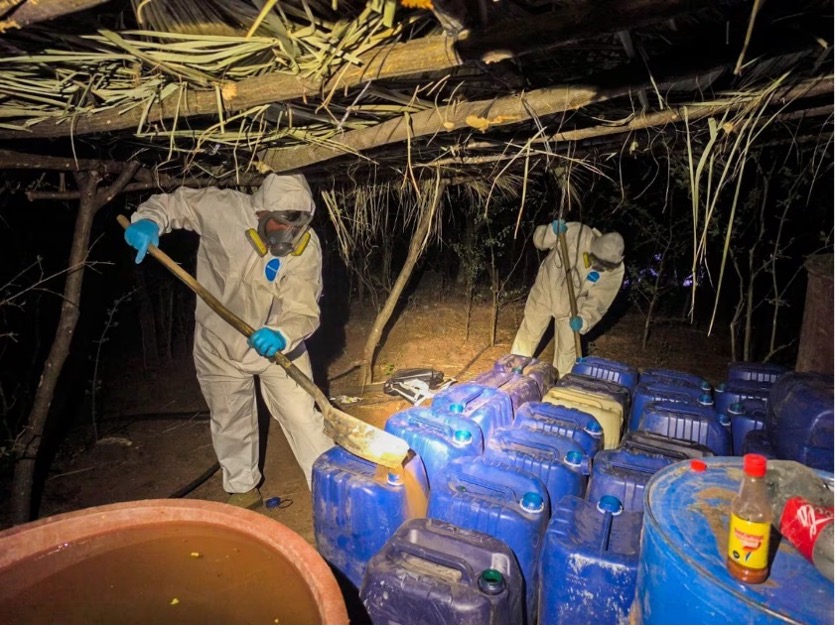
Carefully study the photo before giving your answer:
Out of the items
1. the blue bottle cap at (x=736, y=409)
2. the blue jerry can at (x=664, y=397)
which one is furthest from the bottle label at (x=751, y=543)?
the blue bottle cap at (x=736, y=409)

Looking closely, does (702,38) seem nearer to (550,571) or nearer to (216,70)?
(216,70)

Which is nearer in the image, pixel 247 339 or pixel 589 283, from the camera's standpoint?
pixel 247 339

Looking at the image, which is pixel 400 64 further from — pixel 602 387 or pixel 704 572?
pixel 602 387

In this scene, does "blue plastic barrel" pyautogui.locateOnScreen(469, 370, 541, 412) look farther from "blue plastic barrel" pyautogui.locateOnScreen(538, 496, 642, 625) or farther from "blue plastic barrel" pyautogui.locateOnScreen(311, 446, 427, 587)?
"blue plastic barrel" pyautogui.locateOnScreen(538, 496, 642, 625)

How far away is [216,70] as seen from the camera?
1.76 m

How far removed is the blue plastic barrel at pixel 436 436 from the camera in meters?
2.69

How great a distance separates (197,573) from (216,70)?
1808 millimetres

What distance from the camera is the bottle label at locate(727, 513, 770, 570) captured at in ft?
3.86

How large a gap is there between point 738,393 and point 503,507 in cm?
232

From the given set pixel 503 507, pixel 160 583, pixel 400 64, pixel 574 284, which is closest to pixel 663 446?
pixel 503 507

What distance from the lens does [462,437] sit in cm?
271

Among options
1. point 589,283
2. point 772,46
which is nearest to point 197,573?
point 772,46

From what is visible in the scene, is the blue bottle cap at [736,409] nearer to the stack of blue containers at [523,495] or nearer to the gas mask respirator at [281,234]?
the stack of blue containers at [523,495]

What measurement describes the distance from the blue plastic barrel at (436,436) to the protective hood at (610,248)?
295cm
